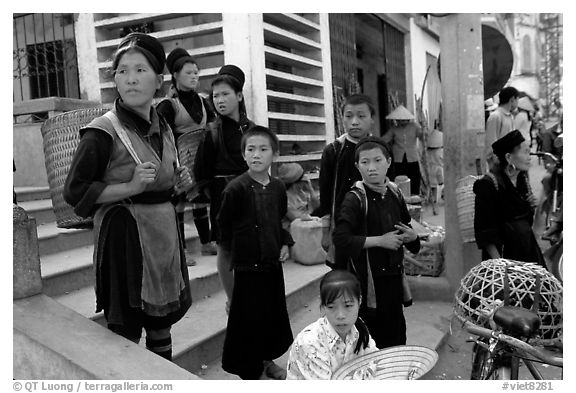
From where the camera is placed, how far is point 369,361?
2.16 meters

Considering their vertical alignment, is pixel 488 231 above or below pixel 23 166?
below

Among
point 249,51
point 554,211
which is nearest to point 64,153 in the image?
point 249,51

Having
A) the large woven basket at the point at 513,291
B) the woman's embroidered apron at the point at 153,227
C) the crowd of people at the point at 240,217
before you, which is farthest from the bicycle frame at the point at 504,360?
the woman's embroidered apron at the point at 153,227

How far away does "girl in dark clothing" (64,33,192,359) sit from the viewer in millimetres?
2238

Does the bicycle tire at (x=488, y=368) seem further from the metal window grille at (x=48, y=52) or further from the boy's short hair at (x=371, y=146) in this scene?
the metal window grille at (x=48, y=52)

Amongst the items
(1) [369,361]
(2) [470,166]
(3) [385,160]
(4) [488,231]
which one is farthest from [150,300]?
(2) [470,166]

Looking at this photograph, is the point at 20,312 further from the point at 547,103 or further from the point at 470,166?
the point at 547,103

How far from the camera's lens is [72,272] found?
349cm

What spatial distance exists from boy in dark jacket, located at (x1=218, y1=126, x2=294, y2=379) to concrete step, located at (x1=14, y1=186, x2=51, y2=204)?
250 cm

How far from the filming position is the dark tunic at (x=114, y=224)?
2.22 m

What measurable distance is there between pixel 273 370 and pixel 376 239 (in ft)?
Answer: 3.25

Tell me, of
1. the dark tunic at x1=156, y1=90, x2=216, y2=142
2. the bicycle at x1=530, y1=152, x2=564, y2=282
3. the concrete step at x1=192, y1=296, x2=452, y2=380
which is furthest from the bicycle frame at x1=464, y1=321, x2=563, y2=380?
the bicycle at x1=530, y1=152, x2=564, y2=282

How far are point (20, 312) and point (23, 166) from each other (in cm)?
331

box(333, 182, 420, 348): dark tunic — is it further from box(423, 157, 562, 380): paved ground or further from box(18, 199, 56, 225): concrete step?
box(18, 199, 56, 225): concrete step
